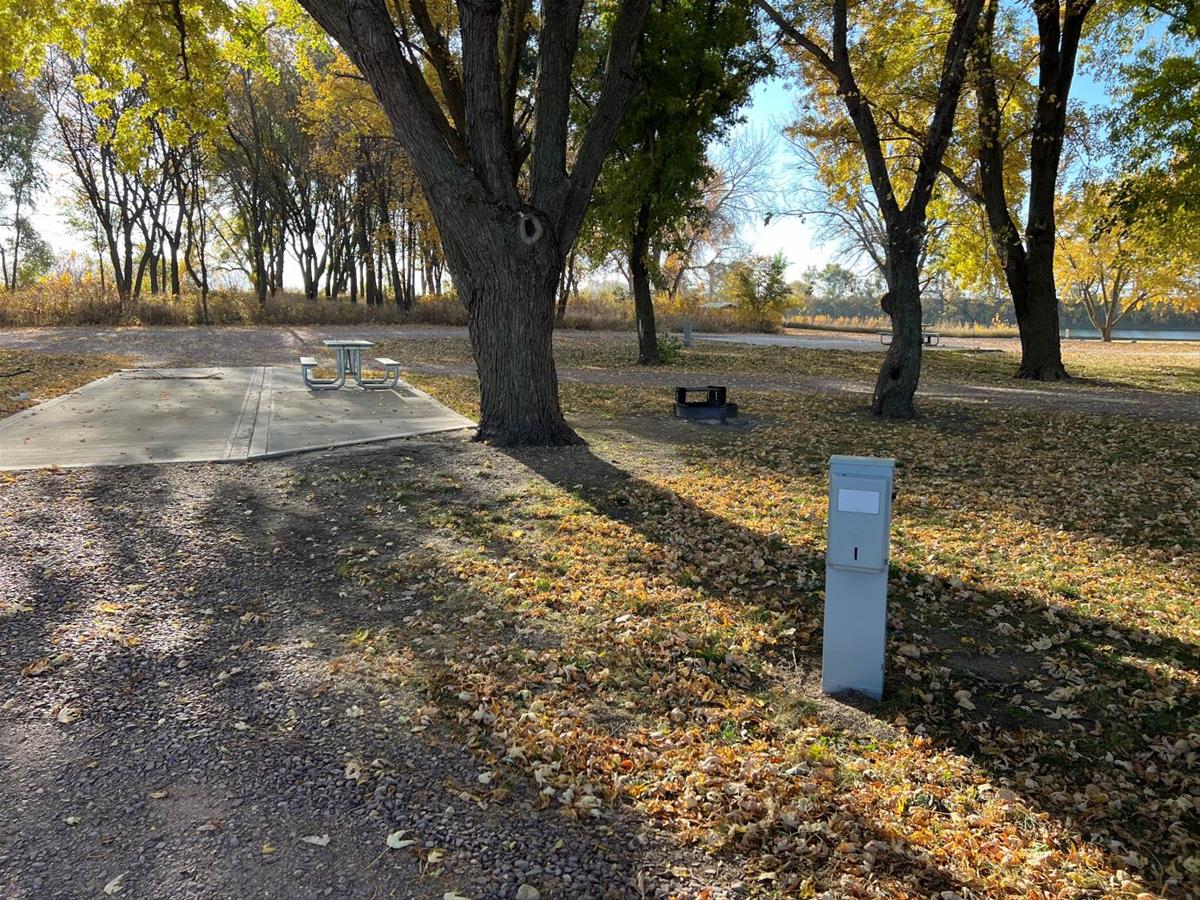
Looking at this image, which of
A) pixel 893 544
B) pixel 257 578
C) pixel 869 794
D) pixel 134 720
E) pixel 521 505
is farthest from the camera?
pixel 521 505

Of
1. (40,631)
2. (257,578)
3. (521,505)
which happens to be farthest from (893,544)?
(40,631)

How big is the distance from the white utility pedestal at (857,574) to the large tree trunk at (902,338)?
24.8 ft

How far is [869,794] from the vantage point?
9.16 feet

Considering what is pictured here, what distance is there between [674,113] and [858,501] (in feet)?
49.7

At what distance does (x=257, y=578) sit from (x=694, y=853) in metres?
3.21

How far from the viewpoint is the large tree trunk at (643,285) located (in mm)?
18094

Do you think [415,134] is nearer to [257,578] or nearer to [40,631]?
[257,578]

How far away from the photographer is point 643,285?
19.1m

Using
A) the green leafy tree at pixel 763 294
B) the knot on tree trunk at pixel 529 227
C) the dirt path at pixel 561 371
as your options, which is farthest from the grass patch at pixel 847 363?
the green leafy tree at pixel 763 294

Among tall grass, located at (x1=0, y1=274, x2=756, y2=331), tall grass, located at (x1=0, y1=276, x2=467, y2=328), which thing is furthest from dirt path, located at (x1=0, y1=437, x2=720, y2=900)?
tall grass, located at (x1=0, y1=276, x2=467, y2=328)

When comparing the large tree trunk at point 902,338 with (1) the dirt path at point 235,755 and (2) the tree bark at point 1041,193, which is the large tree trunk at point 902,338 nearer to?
(2) the tree bark at point 1041,193

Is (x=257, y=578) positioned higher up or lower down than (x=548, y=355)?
lower down

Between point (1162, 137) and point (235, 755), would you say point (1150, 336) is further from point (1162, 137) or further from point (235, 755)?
point (235, 755)

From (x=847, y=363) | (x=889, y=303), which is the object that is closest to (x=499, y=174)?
(x=889, y=303)
